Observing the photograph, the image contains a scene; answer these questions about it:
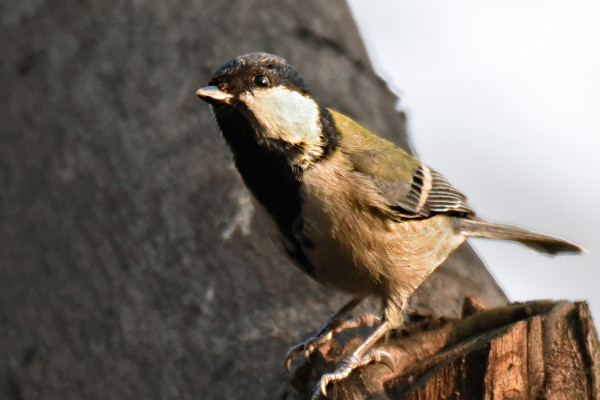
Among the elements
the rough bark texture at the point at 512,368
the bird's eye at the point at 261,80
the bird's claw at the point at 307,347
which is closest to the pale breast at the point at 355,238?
the bird's claw at the point at 307,347

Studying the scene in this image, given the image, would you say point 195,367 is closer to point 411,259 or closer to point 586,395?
Answer: point 411,259

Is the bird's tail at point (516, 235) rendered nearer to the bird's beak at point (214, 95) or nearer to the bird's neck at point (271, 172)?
the bird's neck at point (271, 172)

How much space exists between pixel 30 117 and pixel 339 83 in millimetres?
1389

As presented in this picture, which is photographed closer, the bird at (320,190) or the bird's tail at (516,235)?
the bird at (320,190)

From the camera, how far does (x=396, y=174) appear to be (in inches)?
138

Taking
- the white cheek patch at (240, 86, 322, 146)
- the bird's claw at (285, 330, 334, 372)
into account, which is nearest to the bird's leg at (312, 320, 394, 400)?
the bird's claw at (285, 330, 334, 372)

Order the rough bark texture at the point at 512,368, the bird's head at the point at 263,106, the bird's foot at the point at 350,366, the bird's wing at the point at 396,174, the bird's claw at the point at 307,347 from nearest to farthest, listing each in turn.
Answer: the rough bark texture at the point at 512,368
the bird's foot at the point at 350,366
the bird's claw at the point at 307,347
the bird's head at the point at 263,106
the bird's wing at the point at 396,174

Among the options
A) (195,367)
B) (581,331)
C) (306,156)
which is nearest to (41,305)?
(195,367)

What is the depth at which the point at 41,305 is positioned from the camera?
143 inches

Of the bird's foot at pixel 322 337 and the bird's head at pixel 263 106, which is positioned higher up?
the bird's head at pixel 263 106

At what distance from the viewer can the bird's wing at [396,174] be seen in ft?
11.1

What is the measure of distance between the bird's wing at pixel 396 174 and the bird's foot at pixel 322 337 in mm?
441

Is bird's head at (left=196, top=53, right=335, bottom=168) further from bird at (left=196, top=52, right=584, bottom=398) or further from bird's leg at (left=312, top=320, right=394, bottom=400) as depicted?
bird's leg at (left=312, top=320, right=394, bottom=400)

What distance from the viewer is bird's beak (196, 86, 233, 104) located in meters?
3.01
